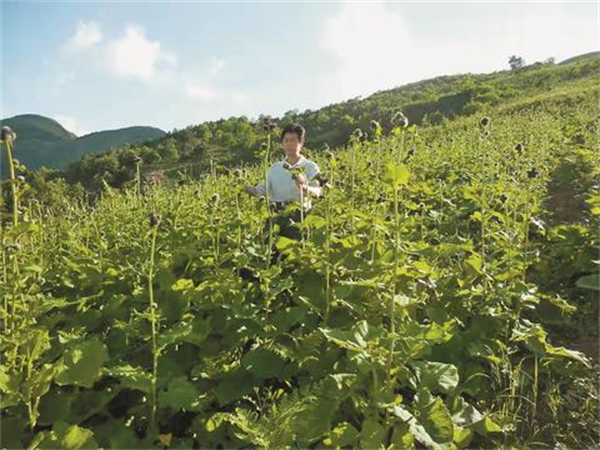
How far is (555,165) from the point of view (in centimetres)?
962

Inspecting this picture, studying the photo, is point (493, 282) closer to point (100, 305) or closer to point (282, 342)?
point (282, 342)

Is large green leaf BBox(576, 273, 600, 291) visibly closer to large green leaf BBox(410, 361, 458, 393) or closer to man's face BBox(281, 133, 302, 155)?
large green leaf BBox(410, 361, 458, 393)

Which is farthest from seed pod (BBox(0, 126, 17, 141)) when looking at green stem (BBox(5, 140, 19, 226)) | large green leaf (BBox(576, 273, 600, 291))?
large green leaf (BBox(576, 273, 600, 291))

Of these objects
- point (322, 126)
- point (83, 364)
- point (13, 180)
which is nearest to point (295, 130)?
point (13, 180)

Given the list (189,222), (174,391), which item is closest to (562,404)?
(174,391)

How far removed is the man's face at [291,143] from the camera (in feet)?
19.9

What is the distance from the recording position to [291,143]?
6.06 metres

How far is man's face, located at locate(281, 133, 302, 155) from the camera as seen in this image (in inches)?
239

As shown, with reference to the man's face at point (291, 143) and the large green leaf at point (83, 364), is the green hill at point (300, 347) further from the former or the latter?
the man's face at point (291, 143)

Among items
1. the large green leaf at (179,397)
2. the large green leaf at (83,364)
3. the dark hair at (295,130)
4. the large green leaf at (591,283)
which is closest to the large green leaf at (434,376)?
the large green leaf at (179,397)

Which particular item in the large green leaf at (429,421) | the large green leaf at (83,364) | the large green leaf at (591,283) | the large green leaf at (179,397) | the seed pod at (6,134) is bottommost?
the large green leaf at (591,283)

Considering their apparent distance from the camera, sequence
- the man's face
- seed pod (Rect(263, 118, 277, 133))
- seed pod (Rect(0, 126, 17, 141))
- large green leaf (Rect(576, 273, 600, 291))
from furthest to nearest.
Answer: the man's face < large green leaf (Rect(576, 273, 600, 291)) < seed pod (Rect(263, 118, 277, 133)) < seed pod (Rect(0, 126, 17, 141))

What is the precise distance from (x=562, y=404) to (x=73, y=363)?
2.75 meters

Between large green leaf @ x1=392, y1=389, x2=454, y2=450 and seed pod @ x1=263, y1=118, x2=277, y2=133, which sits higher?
seed pod @ x1=263, y1=118, x2=277, y2=133
